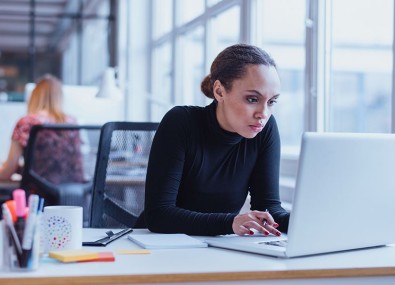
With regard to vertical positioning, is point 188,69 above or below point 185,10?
below

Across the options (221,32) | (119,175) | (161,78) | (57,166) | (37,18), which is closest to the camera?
(119,175)

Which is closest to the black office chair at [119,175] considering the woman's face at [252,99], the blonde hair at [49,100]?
the woman's face at [252,99]

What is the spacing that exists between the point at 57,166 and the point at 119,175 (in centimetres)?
100

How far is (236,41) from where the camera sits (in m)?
3.77

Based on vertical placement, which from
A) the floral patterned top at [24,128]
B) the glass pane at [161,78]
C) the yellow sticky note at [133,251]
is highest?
the glass pane at [161,78]

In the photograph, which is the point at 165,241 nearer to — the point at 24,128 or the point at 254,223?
the point at 254,223

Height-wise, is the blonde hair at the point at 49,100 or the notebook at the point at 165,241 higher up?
the blonde hair at the point at 49,100

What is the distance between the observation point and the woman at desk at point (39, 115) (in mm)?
3648

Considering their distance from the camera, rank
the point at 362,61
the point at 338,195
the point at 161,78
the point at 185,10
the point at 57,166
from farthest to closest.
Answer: the point at 161,78 < the point at 185,10 < the point at 57,166 < the point at 362,61 < the point at 338,195

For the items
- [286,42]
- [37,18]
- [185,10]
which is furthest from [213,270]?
[37,18]

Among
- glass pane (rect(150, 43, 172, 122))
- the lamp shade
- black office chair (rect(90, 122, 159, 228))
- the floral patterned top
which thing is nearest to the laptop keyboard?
black office chair (rect(90, 122, 159, 228))

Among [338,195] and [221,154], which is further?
[221,154]

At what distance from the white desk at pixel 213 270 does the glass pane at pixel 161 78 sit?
14.3 feet

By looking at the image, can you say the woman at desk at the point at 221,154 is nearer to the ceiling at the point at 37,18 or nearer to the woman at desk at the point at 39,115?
the woman at desk at the point at 39,115
